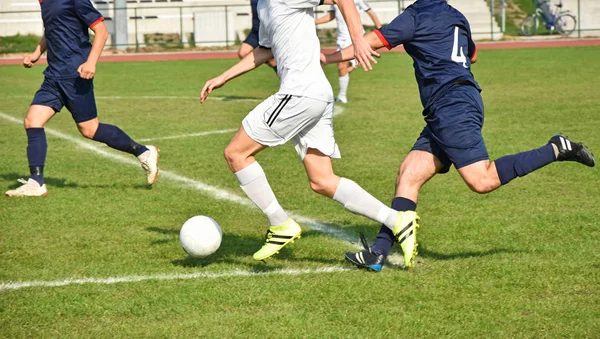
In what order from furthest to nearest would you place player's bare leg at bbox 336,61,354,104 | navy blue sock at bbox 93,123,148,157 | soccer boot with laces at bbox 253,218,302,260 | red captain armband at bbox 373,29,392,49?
player's bare leg at bbox 336,61,354,104, navy blue sock at bbox 93,123,148,157, soccer boot with laces at bbox 253,218,302,260, red captain armband at bbox 373,29,392,49

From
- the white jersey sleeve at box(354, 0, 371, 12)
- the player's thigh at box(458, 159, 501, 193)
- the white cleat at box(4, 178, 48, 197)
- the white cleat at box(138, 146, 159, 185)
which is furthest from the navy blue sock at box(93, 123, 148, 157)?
the white jersey sleeve at box(354, 0, 371, 12)

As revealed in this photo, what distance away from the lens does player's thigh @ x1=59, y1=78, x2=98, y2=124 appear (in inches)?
344

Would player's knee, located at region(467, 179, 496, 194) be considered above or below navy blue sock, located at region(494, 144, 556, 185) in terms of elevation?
below

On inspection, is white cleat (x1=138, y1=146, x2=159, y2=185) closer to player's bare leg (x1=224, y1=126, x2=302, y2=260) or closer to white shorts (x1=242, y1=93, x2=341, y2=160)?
player's bare leg (x1=224, y1=126, x2=302, y2=260)

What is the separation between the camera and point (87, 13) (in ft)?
28.3

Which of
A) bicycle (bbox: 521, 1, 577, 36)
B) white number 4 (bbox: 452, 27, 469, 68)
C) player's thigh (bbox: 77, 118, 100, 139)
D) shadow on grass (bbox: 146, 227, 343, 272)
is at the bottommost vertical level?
bicycle (bbox: 521, 1, 577, 36)

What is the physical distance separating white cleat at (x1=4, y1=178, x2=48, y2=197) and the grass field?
0.12m

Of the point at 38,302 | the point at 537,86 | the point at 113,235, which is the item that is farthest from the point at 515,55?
the point at 38,302

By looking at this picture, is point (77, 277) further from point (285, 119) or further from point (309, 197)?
point (309, 197)

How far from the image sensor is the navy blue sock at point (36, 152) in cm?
875

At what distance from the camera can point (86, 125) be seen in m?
8.97

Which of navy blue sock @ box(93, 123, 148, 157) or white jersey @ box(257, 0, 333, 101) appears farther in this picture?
navy blue sock @ box(93, 123, 148, 157)

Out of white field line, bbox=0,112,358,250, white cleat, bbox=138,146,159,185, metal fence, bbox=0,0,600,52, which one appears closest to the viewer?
white field line, bbox=0,112,358,250

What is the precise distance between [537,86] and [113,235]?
40.7 feet
